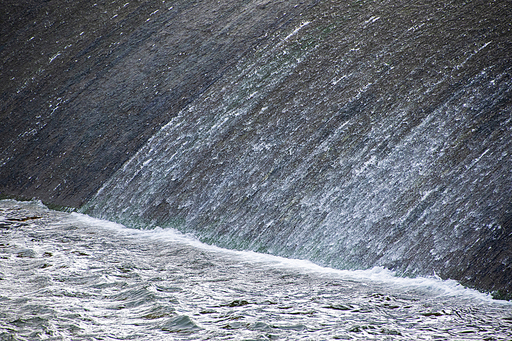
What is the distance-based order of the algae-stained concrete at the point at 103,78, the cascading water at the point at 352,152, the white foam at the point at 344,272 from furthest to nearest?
the algae-stained concrete at the point at 103,78 → the cascading water at the point at 352,152 → the white foam at the point at 344,272

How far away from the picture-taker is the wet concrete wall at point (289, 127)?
4.36 metres

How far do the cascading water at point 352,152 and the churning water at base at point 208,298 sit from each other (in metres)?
0.34

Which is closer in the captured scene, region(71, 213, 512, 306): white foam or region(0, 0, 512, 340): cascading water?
region(0, 0, 512, 340): cascading water

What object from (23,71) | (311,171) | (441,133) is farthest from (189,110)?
(23,71)

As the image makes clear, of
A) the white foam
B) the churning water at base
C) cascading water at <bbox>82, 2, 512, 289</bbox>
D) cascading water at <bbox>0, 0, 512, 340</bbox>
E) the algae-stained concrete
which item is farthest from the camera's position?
the algae-stained concrete

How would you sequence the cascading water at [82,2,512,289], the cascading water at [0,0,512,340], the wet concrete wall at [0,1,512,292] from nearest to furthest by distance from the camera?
the cascading water at [0,0,512,340] → the cascading water at [82,2,512,289] → the wet concrete wall at [0,1,512,292]

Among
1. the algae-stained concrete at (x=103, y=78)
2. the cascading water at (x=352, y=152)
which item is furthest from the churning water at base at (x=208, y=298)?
the algae-stained concrete at (x=103, y=78)

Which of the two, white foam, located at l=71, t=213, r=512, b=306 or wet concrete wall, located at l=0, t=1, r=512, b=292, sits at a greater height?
wet concrete wall, located at l=0, t=1, r=512, b=292

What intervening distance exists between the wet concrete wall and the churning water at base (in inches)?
14.5

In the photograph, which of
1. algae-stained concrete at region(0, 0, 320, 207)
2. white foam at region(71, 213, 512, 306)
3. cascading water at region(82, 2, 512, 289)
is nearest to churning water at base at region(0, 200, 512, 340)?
white foam at region(71, 213, 512, 306)

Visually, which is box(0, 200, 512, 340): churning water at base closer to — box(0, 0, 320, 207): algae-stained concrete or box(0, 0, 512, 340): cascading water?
box(0, 0, 512, 340): cascading water

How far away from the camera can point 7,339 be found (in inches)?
112

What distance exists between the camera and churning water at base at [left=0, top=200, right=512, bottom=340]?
297 cm

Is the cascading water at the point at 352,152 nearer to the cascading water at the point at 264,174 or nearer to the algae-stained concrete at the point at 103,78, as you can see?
the cascading water at the point at 264,174
